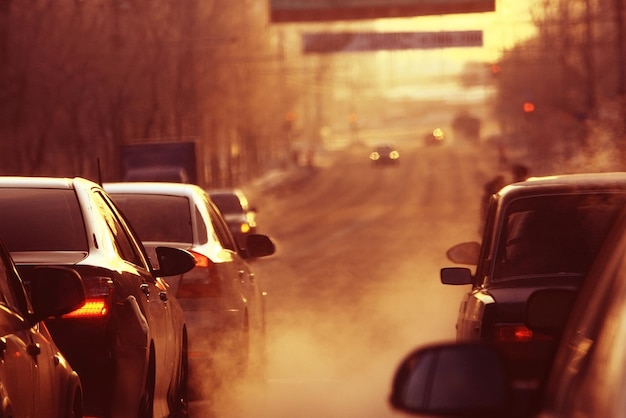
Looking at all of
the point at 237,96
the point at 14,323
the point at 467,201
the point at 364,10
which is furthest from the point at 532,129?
the point at 14,323

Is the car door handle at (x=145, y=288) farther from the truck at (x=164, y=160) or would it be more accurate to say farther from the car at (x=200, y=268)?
the truck at (x=164, y=160)

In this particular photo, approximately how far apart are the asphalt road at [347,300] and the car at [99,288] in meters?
2.51

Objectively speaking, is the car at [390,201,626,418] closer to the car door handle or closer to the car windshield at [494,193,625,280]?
the car door handle

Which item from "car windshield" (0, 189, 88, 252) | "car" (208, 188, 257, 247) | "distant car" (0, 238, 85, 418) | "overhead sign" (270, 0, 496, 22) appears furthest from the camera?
"overhead sign" (270, 0, 496, 22)

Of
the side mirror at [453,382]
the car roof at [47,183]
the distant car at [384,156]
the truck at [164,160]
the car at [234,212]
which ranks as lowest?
the distant car at [384,156]

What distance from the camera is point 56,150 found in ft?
205

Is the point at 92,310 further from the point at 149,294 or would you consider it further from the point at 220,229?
the point at 220,229

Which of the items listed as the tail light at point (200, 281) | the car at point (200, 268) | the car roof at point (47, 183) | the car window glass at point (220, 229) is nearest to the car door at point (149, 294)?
the car roof at point (47, 183)

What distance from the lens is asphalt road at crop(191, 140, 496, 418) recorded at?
11625 millimetres

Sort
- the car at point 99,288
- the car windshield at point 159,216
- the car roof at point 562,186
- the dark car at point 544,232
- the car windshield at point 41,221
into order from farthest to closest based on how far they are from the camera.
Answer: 1. the car windshield at point 159,216
2. the car roof at point 562,186
3. the dark car at point 544,232
4. the car windshield at point 41,221
5. the car at point 99,288

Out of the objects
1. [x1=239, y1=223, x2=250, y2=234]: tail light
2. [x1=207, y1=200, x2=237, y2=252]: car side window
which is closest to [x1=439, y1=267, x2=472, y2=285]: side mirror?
[x1=207, y1=200, x2=237, y2=252]: car side window

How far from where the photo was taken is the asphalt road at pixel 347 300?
38.1 feet

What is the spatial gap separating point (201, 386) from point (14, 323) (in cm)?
577

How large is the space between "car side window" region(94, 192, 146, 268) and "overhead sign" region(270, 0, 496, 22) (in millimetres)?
36958
